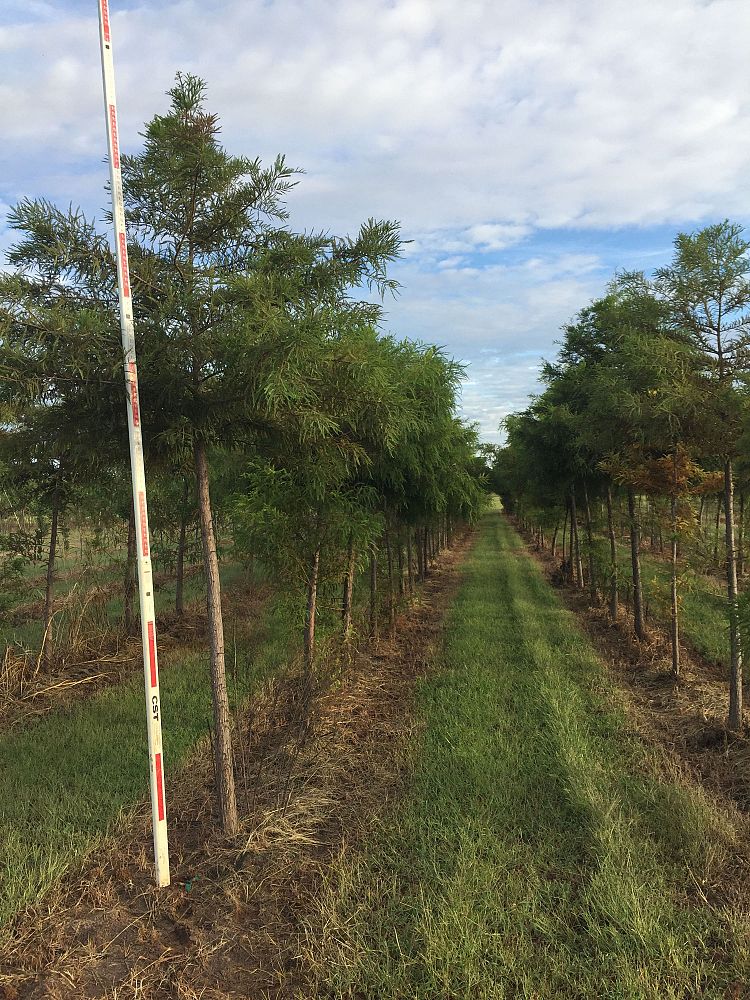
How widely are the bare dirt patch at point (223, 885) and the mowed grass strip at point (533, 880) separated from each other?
0.87ft

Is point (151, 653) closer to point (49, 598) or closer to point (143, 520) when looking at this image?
point (143, 520)

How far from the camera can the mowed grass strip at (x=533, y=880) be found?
9.48 feet

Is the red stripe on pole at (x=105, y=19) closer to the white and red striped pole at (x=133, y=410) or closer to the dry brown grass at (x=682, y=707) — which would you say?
the white and red striped pole at (x=133, y=410)

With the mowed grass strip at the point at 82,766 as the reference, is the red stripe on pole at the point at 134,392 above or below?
above

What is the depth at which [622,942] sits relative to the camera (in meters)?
3.05

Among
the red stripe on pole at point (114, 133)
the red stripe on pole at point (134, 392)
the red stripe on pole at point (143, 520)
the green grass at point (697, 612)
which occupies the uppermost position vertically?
the red stripe on pole at point (114, 133)

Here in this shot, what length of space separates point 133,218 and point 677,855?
5551 mm

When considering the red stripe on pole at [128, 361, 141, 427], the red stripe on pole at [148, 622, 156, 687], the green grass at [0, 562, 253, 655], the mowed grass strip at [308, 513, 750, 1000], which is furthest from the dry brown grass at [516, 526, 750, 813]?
the green grass at [0, 562, 253, 655]

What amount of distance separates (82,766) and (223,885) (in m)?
2.36

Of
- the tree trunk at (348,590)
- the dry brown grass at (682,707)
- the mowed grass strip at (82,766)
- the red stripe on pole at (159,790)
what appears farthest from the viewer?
the tree trunk at (348,590)

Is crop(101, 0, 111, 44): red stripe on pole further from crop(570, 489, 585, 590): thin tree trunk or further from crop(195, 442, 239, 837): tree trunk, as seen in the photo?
crop(570, 489, 585, 590): thin tree trunk

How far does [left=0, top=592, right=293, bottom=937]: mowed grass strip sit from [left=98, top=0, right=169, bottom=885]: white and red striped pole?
103 centimetres

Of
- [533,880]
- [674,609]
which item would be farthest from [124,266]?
[674,609]

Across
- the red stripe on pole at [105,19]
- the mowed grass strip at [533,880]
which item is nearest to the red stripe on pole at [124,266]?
the red stripe on pole at [105,19]
